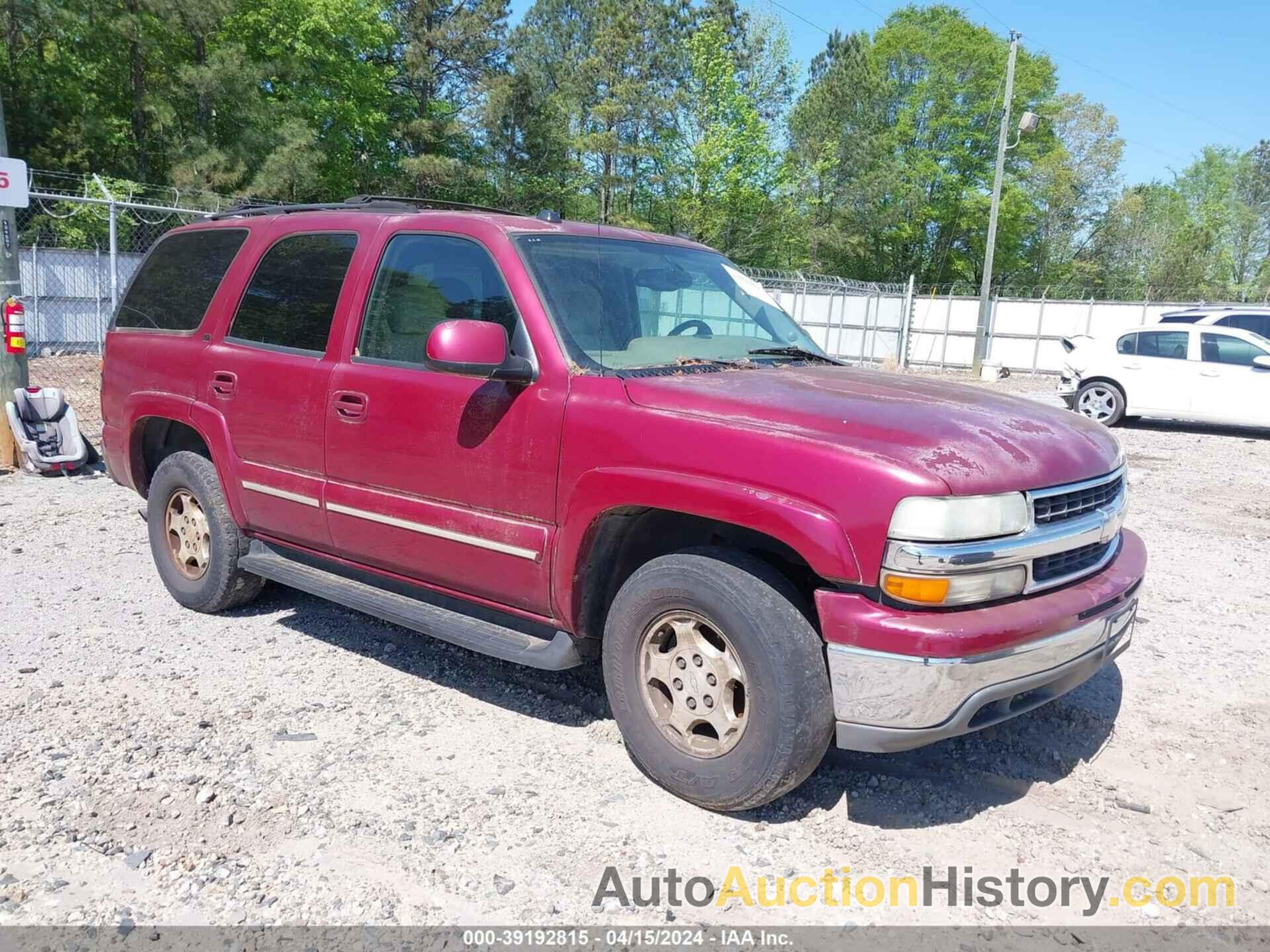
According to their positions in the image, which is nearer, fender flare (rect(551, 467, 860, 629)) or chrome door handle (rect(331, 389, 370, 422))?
fender flare (rect(551, 467, 860, 629))

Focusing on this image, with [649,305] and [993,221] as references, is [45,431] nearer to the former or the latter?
[649,305]

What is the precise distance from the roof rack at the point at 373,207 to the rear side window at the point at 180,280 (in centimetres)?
23

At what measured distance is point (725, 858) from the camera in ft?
9.87

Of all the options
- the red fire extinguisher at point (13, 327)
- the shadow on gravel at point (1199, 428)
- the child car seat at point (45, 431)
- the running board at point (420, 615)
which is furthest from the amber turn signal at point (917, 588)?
the shadow on gravel at point (1199, 428)

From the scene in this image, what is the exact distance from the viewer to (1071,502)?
3107 mm

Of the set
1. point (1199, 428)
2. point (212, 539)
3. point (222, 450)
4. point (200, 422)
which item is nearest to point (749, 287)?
point (222, 450)

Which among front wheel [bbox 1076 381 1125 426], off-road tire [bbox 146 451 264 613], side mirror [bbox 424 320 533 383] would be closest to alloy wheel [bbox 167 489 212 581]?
off-road tire [bbox 146 451 264 613]

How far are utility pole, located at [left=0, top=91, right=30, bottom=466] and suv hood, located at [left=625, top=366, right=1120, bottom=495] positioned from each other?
24.3 ft

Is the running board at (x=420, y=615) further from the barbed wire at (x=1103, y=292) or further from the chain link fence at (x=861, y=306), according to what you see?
the barbed wire at (x=1103, y=292)

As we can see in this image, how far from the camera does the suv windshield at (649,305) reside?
3670 mm

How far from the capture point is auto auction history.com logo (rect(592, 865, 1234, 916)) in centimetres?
281

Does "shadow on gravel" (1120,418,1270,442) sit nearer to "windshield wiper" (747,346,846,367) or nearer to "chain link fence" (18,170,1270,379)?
"chain link fence" (18,170,1270,379)

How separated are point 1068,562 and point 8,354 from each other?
8756mm

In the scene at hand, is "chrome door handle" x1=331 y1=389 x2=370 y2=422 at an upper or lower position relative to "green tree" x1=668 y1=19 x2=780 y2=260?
lower
